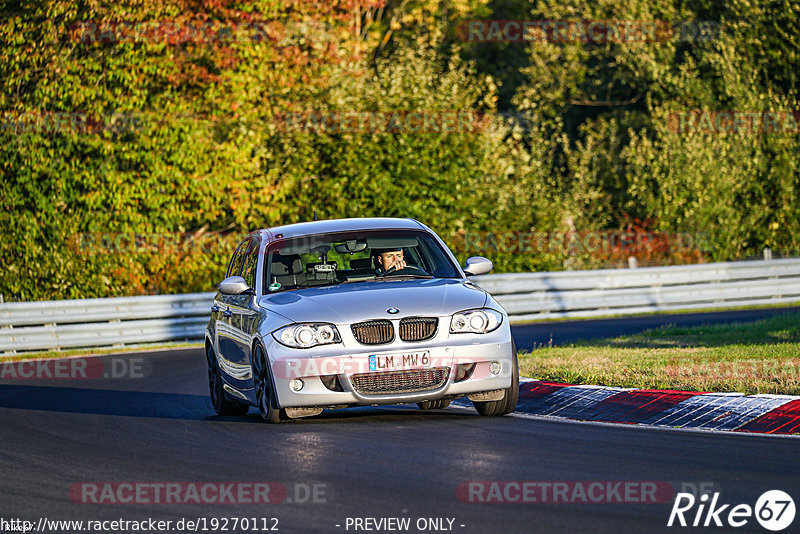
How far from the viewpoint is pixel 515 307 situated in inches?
1090

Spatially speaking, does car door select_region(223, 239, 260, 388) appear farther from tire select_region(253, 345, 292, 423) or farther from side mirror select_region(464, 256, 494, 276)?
side mirror select_region(464, 256, 494, 276)

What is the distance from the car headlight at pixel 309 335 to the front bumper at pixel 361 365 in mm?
42

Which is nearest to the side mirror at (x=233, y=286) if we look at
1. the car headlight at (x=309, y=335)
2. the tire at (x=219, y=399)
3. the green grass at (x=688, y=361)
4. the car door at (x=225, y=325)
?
the car door at (x=225, y=325)

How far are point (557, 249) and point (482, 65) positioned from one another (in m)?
19.8

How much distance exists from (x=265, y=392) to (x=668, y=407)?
3.09 m

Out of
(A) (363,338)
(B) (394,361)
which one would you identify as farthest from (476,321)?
(A) (363,338)

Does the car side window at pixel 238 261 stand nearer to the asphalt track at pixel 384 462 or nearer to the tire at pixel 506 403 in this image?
the asphalt track at pixel 384 462

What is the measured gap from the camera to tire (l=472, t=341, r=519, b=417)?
10500 mm

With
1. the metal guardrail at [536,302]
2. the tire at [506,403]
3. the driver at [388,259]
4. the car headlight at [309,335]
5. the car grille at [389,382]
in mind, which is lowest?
the metal guardrail at [536,302]

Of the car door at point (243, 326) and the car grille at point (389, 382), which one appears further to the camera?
the car door at point (243, 326)

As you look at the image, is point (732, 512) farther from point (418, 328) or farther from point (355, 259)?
point (355, 259)

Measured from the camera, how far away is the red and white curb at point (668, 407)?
9.41 metres

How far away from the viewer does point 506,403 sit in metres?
10.6

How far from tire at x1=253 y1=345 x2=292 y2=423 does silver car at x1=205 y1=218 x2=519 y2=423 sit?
0.01 metres
